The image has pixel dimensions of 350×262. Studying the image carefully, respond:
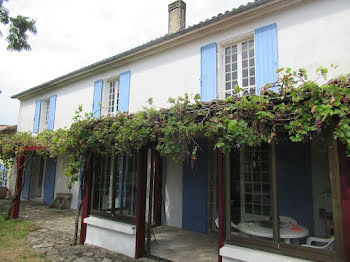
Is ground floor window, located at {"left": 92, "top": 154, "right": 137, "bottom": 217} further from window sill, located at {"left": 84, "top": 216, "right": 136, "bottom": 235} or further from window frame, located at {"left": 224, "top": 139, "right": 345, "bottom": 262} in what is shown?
window frame, located at {"left": 224, "top": 139, "right": 345, "bottom": 262}

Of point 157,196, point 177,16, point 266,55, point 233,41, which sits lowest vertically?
point 157,196

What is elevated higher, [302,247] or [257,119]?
[257,119]

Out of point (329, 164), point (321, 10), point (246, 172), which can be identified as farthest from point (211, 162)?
point (321, 10)

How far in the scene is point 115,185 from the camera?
5.70m

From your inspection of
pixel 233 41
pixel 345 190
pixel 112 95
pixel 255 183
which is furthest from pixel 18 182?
pixel 345 190

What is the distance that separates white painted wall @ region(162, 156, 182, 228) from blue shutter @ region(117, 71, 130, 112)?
2402mm

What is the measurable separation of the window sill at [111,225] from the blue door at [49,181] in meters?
6.40

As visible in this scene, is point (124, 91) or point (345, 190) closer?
point (345, 190)

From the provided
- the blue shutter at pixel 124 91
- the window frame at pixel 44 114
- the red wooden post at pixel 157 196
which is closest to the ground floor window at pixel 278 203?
the red wooden post at pixel 157 196

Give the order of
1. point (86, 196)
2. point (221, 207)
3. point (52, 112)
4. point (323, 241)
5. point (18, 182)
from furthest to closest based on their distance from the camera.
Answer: point (52, 112) < point (18, 182) < point (86, 196) < point (221, 207) < point (323, 241)

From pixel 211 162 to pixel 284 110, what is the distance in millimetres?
4207

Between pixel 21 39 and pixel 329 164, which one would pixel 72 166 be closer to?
pixel 329 164

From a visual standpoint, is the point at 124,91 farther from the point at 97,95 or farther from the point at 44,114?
the point at 44,114

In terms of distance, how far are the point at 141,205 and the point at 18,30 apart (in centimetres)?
835
